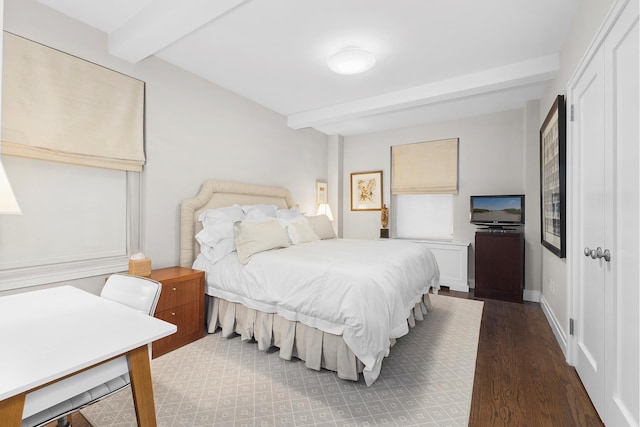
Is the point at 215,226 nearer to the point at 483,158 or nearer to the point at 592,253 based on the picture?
the point at 592,253

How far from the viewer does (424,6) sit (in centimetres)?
216

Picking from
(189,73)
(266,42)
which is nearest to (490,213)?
(266,42)

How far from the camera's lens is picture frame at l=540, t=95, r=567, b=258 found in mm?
2416

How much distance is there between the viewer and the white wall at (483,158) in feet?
13.0

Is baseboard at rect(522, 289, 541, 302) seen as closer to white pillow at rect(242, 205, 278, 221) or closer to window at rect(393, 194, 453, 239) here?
window at rect(393, 194, 453, 239)

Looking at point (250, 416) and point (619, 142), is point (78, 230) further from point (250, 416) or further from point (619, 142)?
point (619, 142)

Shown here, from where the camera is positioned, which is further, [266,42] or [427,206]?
[427,206]

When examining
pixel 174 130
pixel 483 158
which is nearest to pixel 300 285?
pixel 174 130

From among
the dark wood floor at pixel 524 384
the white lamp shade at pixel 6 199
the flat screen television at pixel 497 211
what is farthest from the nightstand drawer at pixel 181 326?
the flat screen television at pixel 497 211

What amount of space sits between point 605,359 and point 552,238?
150cm

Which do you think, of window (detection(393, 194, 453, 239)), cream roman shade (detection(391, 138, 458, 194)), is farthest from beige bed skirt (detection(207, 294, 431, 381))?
cream roman shade (detection(391, 138, 458, 194))

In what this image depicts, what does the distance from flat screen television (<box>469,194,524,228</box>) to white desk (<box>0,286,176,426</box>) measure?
4246 mm

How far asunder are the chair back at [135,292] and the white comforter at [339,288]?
102 cm

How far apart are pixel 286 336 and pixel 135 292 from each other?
119cm
